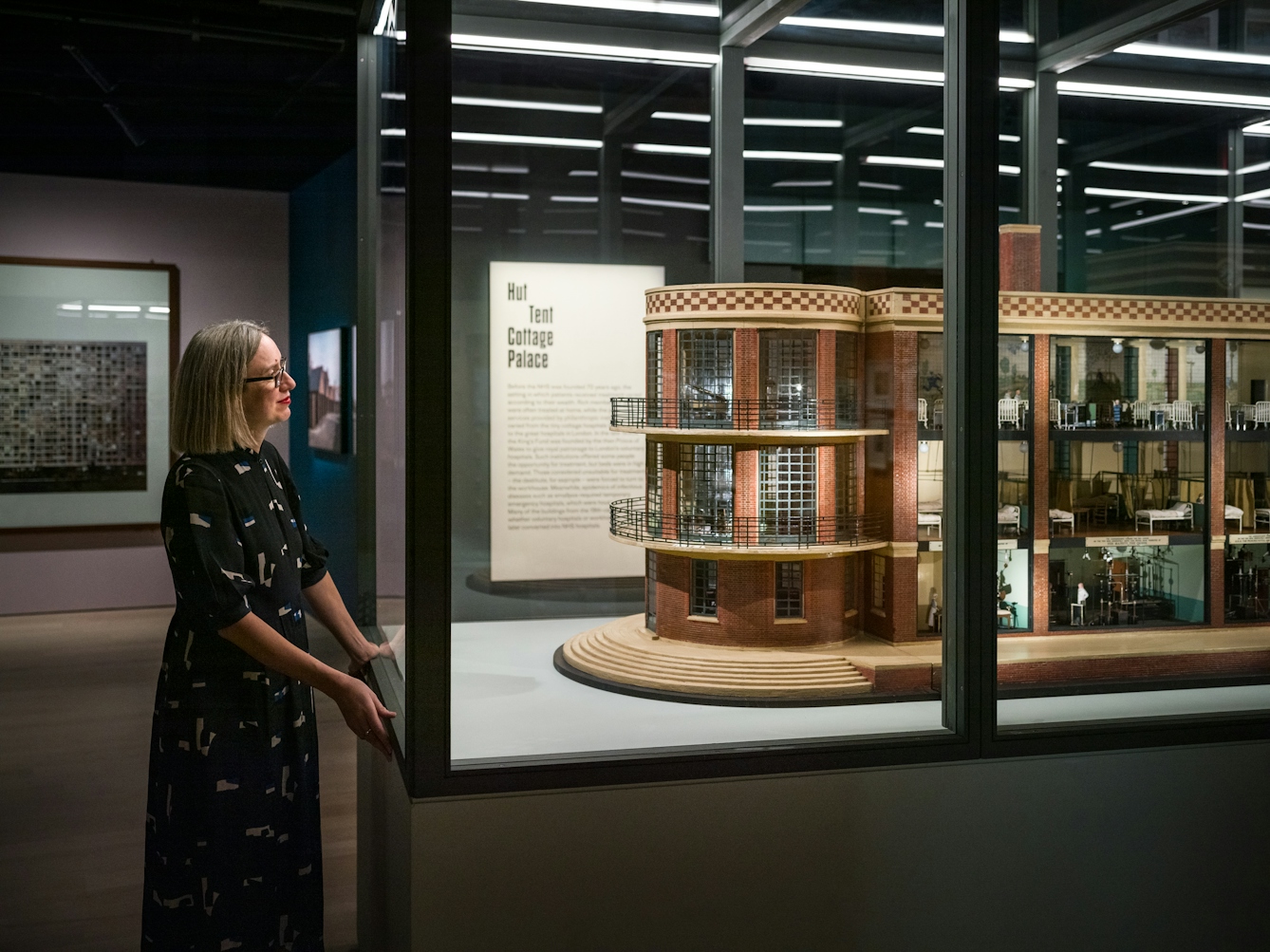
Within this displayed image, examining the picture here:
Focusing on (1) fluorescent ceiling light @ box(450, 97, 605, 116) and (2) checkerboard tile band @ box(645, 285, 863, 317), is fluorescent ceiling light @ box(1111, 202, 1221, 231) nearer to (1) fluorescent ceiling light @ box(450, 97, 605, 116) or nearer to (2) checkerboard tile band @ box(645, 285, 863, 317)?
(2) checkerboard tile band @ box(645, 285, 863, 317)

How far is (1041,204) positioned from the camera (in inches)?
129

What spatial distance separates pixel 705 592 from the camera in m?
3.34

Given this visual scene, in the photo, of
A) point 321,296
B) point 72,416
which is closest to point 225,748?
point 321,296

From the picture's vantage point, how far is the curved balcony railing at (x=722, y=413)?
323 centimetres

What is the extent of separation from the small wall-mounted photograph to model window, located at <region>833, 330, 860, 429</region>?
4.29 meters

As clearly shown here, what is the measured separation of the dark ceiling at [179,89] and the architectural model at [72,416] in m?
1.18

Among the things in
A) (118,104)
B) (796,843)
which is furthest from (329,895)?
(118,104)

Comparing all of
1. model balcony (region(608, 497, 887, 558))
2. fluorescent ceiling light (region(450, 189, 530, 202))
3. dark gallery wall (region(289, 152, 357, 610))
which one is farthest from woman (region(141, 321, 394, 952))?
dark gallery wall (region(289, 152, 357, 610))

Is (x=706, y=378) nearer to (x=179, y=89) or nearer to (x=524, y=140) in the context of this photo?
(x=524, y=140)

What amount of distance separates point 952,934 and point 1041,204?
1919 mm

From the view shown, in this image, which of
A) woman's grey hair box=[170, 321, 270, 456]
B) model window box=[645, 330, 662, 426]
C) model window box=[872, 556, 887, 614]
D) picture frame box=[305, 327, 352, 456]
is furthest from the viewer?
picture frame box=[305, 327, 352, 456]

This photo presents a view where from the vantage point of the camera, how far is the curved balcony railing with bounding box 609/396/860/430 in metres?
3.23

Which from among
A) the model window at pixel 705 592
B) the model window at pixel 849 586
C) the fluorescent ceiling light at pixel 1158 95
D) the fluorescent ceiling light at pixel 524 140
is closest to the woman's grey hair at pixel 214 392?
the fluorescent ceiling light at pixel 524 140

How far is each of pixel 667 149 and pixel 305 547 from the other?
1817 mm
